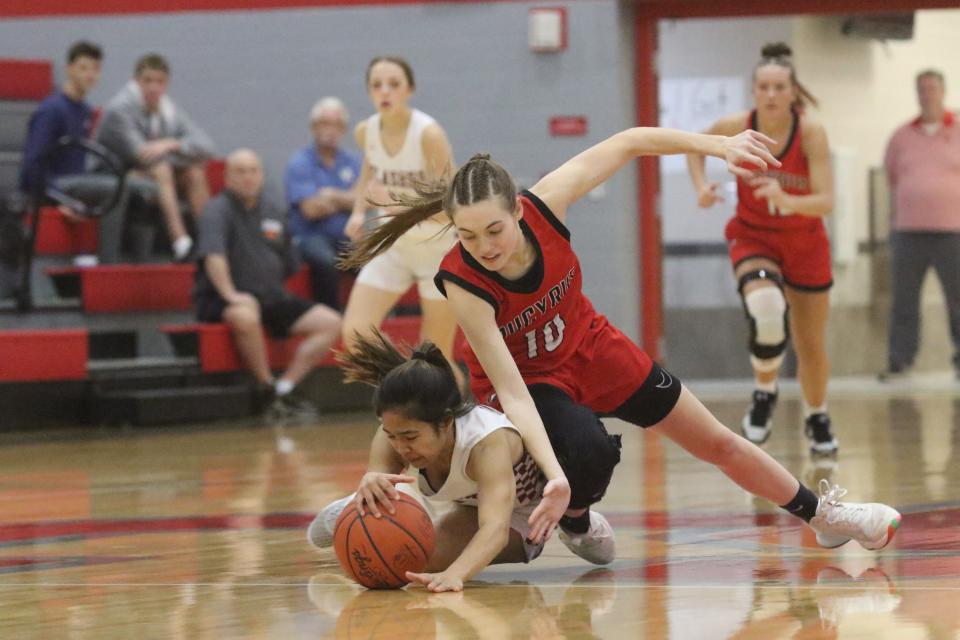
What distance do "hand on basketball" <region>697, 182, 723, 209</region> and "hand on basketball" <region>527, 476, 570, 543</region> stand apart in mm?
2583

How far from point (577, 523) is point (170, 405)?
5.47 metres

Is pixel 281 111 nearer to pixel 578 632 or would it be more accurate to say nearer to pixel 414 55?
pixel 414 55

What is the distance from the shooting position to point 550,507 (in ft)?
11.0

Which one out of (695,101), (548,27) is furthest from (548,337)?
(695,101)

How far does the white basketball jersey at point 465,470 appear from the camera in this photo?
11.6 feet

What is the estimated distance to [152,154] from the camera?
955 centimetres

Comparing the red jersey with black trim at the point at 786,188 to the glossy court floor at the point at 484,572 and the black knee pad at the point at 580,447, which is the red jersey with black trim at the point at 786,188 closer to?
the glossy court floor at the point at 484,572

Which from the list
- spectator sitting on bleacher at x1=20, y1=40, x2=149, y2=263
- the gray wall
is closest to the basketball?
spectator sitting on bleacher at x1=20, y1=40, x2=149, y2=263

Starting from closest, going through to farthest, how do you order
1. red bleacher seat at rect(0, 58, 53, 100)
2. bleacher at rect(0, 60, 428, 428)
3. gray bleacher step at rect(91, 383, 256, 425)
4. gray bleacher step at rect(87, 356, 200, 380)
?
bleacher at rect(0, 60, 428, 428), gray bleacher step at rect(91, 383, 256, 425), gray bleacher step at rect(87, 356, 200, 380), red bleacher seat at rect(0, 58, 53, 100)

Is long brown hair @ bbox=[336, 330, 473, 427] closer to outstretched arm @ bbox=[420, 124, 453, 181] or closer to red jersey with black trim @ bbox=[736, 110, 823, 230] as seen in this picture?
red jersey with black trim @ bbox=[736, 110, 823, 230]

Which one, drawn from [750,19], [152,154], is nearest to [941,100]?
[750,19]

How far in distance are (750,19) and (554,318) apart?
783 centimetres

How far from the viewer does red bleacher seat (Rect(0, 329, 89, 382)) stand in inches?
332

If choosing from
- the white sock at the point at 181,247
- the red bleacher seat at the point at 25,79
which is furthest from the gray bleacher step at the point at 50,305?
the red bleacher seat at the point at 25,79
